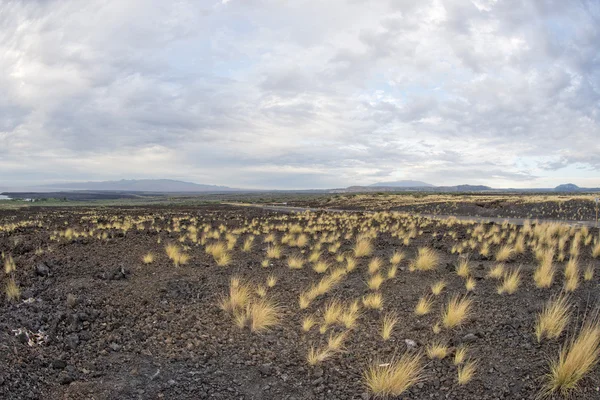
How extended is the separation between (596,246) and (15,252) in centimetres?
1951

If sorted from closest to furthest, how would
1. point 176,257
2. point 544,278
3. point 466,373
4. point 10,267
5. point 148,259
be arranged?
1. point 466,373
2. point 544,278
3. point 10,267
4. point 148,259
5. point 176,257

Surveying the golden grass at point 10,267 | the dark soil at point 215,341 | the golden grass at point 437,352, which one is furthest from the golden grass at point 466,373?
the golden grass at point 10,267

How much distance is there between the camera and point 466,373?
5.48 m

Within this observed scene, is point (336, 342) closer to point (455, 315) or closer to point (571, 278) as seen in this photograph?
point (455, 315)

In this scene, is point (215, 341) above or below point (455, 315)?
below

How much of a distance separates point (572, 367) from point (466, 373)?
51.0 inches

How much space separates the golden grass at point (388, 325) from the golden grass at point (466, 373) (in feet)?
4.13

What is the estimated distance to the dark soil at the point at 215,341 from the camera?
5.41m

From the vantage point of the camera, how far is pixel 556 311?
6.78m

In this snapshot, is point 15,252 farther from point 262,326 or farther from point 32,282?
point 262,326

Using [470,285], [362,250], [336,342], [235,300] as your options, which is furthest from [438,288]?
[362,250]

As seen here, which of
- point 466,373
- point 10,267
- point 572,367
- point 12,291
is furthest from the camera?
point 10,267

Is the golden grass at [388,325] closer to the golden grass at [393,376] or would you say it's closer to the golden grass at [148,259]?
the golden grass at [393,376]

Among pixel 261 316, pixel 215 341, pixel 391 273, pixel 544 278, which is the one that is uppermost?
pixel 544 278
